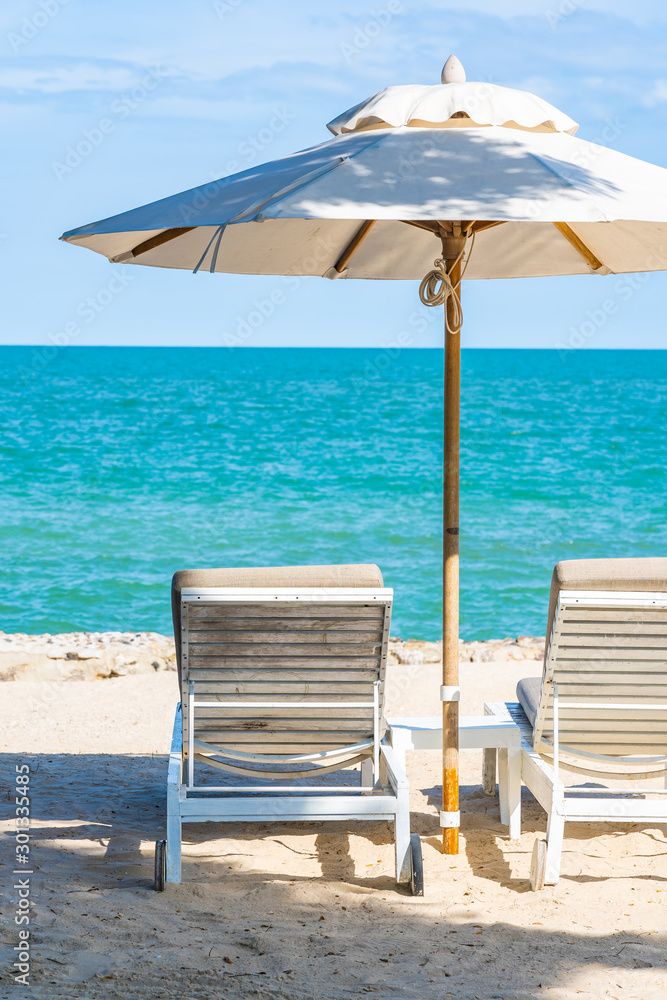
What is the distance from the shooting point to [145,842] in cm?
378

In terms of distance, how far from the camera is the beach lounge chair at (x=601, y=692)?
3270mm

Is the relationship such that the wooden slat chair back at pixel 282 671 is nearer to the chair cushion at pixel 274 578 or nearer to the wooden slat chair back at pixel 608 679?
the chair cushion at pixel 274 578

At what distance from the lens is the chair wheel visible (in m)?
3.28

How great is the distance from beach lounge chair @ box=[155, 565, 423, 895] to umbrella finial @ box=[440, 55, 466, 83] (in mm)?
1782

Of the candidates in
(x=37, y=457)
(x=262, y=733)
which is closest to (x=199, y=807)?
(x=262, y=733)

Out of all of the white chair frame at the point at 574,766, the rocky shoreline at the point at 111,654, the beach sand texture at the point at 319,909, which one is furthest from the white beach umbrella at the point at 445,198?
the rocky shoreline at the point at 111,654

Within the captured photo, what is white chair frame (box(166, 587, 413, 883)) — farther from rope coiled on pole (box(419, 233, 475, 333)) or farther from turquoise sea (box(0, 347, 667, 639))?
turquoise sea (box(0, 347, 667, 639))

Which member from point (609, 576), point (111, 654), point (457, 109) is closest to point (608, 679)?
point (609, 576)

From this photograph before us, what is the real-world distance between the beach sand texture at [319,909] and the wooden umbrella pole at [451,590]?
12.5 inches

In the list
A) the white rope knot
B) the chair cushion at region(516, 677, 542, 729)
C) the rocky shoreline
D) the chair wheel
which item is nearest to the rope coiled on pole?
the white rope knot

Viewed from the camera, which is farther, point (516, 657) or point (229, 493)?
point (229, 493)

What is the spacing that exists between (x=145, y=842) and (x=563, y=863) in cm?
162

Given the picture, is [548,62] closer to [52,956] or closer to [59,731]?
[59,731]

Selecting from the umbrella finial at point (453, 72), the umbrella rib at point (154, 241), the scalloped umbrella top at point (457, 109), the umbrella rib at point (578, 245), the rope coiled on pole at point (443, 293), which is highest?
the umbrella finial at point (453, 72)
